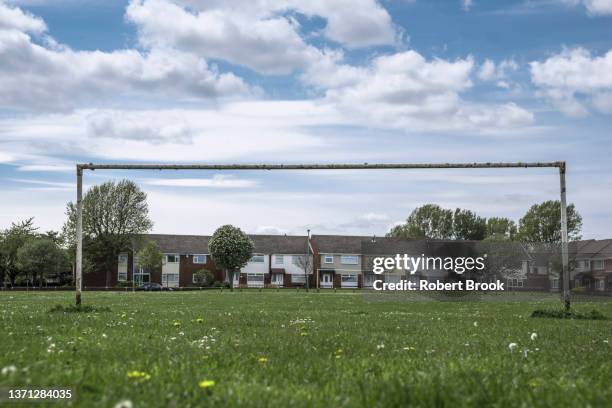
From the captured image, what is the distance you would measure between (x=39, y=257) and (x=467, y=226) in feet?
273

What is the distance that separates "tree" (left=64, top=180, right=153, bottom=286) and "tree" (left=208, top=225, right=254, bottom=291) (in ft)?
64.5

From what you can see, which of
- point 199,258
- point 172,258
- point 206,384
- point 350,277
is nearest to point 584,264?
point 350,277

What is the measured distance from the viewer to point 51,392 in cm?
589

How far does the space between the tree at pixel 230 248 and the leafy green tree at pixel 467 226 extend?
5397 cm

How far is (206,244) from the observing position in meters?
120

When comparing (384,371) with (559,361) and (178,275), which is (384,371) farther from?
(178,275)

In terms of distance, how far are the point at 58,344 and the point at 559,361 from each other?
755cm

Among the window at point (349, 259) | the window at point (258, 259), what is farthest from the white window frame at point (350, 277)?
the window at point (258, 259)

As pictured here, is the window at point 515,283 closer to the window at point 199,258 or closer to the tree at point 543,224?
the tree at point 543,224

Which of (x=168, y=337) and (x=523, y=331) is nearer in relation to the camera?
(x=168, y=337)

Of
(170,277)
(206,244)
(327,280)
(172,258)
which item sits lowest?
(327,280)

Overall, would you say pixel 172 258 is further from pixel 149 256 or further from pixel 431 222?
pixel 431 222

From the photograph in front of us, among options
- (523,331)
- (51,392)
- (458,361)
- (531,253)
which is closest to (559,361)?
(458,361)

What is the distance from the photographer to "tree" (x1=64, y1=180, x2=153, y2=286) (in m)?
103
